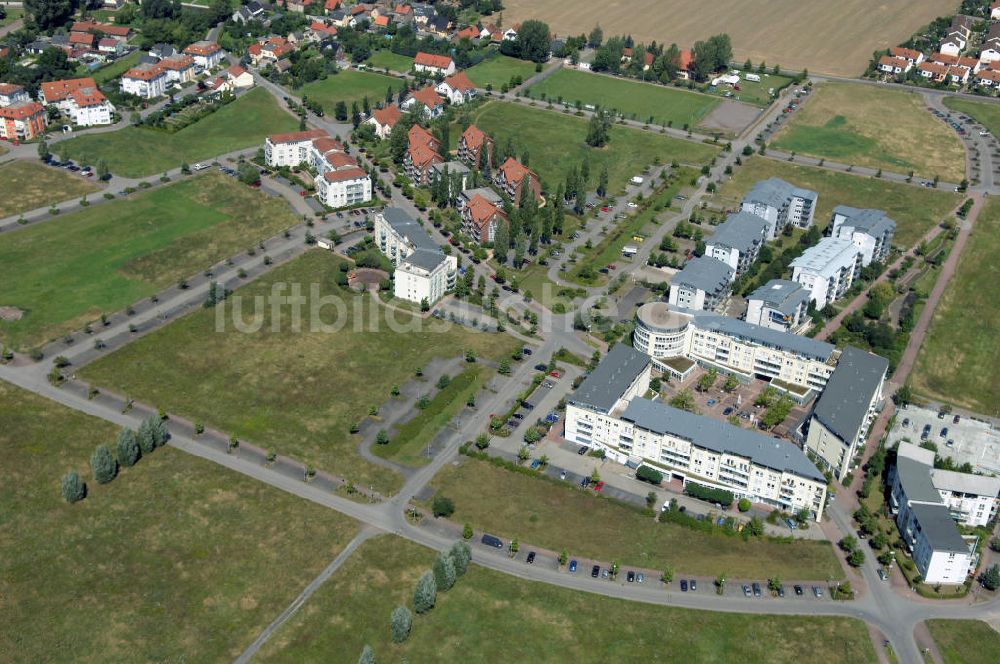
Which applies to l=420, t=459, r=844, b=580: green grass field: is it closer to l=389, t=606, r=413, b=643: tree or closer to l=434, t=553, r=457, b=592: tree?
l=434, t=553, r=457, b=592: tree

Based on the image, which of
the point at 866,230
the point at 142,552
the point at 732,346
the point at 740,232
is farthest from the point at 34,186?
the point at 866,230

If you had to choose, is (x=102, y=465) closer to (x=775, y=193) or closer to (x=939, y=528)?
(x=939, y=528)

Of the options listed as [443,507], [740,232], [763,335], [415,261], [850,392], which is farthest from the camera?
[740,232]

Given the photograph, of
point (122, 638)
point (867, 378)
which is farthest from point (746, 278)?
point (122, 638)

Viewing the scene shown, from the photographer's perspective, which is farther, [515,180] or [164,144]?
[164,144]

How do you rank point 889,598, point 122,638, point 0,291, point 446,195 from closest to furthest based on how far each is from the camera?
1. point 122,638
2. point 889,598
3. point 0,291
4. point 446,195

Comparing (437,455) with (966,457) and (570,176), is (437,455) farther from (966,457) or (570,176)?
(570,176)

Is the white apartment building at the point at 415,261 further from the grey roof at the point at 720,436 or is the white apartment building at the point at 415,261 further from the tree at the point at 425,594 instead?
the tree at the point at 425,594

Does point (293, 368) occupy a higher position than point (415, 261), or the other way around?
point (415, 261)
